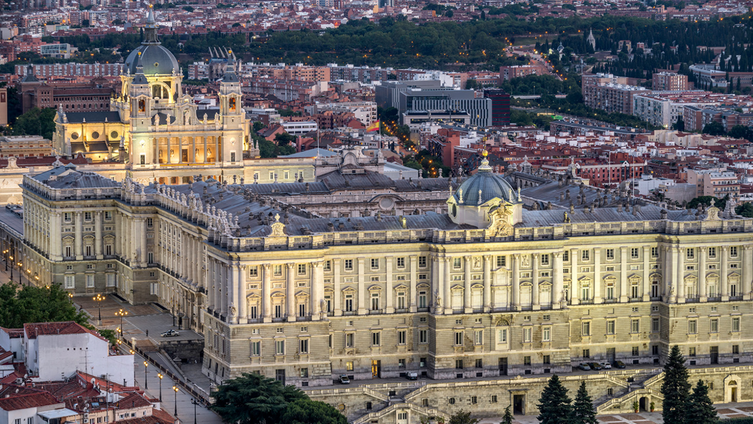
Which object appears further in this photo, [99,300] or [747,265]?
[99,300]

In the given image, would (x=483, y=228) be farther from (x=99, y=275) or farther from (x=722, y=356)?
(x=99, y=275)

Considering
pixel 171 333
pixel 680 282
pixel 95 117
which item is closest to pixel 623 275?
pixel 680 282

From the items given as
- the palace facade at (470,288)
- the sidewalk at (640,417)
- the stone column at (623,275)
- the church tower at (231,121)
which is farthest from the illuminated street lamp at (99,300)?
the stone column at (623,275)

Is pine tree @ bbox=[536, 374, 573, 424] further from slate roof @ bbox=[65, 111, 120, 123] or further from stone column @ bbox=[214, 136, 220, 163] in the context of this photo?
slate roof @ bbox=[65, 111, 120, 123]

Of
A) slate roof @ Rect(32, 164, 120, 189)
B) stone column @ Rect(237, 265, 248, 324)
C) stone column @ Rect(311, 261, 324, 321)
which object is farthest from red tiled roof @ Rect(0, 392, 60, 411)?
slate roof @ Rect(32, 164, 120, 189)

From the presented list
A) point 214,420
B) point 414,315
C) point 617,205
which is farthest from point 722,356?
point 214,420

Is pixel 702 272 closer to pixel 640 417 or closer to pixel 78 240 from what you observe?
pixel 640 417

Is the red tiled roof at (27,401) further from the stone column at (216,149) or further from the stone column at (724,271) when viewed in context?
the stone column at (216,149)

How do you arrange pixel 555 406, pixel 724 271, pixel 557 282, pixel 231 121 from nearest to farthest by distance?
pixel 555 406 → pixel 557 282 → pixel 724 271 → pixel 231 121
